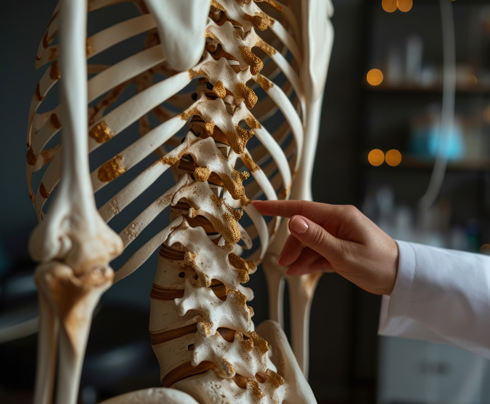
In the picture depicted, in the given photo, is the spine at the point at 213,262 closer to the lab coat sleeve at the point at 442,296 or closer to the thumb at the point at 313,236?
the thumb at the point at 313,236

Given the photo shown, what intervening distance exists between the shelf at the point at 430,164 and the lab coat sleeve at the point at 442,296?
152cm

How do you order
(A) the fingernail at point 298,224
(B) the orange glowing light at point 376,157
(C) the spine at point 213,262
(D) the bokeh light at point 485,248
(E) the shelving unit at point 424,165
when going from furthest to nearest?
1. (B) the orange glowing light at point 376,157
2. (D) the bokeh light at point 485,248
3. (E) the shelving unit at point 424,165
4. (A) the fingernail at point 298,224
5. (C) the spine at point 213,262

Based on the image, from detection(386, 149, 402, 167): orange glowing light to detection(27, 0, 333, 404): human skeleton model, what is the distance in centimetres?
184

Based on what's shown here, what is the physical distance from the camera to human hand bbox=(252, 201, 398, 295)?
2.49 ft

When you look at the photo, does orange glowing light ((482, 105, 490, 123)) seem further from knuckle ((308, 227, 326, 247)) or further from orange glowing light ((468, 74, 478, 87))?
knuckle ((308, 227, 326, 247))

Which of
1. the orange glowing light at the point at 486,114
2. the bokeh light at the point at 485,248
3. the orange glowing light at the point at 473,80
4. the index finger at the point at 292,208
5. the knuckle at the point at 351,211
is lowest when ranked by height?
the bokeh light at the point at 485,248

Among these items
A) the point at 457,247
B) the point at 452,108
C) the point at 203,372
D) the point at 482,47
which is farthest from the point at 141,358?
the point at 482,47

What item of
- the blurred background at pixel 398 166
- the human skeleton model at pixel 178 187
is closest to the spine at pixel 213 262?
the human skeleton model at pixel 178 187

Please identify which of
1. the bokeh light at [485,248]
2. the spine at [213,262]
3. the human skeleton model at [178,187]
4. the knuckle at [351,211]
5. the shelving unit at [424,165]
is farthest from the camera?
the bokeh light at [485,248]

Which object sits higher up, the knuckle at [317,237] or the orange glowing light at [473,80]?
the orange glowing light at [473,80]

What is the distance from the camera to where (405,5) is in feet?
8.13

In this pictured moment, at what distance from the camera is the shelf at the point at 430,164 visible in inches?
93.0

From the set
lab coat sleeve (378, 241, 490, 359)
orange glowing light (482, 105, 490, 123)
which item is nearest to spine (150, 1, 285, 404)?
lab coat sleeve (378, 241, 490, 359)

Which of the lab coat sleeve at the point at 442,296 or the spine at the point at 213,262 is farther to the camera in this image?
the lab coat sleeve at the point at 442,296
